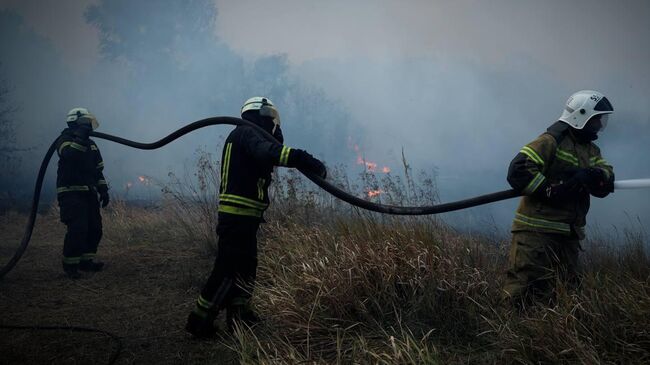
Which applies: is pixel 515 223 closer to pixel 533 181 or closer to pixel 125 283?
pixel 533 181

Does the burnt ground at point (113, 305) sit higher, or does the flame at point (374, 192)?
the flame at point (374, 192)

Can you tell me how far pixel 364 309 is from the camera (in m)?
3.32

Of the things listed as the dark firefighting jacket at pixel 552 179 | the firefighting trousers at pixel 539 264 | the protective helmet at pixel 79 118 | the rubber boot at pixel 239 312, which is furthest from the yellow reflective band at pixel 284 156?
the protective helmet at pixel 79 118

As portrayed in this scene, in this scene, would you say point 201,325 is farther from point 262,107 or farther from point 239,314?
point 262,107

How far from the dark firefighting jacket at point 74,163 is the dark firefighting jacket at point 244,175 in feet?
11.5

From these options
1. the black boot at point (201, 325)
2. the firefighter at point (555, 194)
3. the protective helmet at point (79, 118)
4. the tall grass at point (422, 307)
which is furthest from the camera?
the protective helmet at point (79, 118)

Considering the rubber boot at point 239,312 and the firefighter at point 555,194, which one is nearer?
the firefighter at point 555,194

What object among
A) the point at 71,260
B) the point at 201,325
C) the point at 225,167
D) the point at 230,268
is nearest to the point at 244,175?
the point at 225,167

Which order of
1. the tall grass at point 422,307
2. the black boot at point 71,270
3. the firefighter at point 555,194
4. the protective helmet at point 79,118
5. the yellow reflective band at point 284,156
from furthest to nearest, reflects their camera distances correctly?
the protective helmet at point 79,118 → the black boot at point 71,270 → the firefighter at point 555,194 → the yellow reflective band at point 284,156 → the tall grass at point 422,307

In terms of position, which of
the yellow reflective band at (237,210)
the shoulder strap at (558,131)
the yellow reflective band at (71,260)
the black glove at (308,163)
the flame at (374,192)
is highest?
the shoulder strap at (558,131)

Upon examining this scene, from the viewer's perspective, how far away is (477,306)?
3357mm

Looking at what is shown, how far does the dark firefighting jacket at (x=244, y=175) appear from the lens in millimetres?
3677

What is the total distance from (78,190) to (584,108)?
20.3 feet

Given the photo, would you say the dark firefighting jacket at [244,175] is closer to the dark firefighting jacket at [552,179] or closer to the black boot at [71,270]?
the dark firefighting jacket at [552,179]
